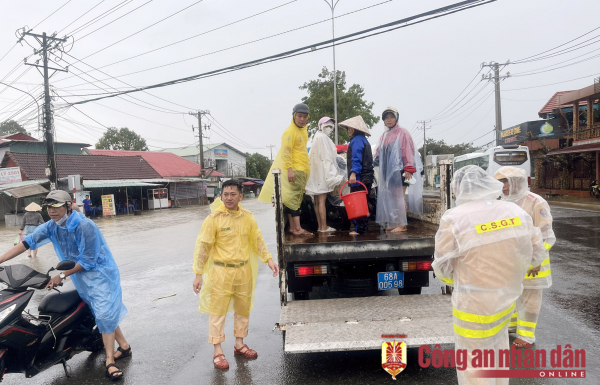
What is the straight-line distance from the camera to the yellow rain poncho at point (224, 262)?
3.52 metres

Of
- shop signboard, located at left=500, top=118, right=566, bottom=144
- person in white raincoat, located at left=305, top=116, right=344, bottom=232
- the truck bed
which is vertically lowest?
the truck bed

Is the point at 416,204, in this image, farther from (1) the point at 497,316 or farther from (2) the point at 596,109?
(2) the point at 596,109

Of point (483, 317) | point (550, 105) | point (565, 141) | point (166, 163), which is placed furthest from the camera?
point (166, 163)

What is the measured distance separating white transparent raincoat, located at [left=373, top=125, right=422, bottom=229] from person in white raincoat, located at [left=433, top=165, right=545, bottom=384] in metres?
2.21

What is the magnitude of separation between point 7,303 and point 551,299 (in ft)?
19.3

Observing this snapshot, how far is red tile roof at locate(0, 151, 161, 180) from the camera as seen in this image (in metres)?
24.6

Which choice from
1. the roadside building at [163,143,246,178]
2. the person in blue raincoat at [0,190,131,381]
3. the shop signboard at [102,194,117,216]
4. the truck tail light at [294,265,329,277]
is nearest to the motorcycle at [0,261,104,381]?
the person in blue raincoat at [0,190,131,381]

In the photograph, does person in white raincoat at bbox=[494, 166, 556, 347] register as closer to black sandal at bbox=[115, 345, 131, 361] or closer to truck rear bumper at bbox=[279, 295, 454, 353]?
truck rear bumper at bbox=[279, 295, 454, 353]

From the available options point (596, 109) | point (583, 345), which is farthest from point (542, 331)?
point (596, 109)

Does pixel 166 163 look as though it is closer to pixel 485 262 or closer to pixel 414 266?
pixel 414 266

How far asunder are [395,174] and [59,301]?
371 cm

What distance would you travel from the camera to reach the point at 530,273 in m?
3.39

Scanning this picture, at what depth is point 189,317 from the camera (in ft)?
16.5

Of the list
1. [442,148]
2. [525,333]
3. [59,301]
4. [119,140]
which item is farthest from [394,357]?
[442,148]
